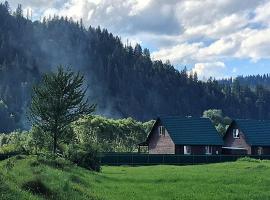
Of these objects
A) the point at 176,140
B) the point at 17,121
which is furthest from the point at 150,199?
the point at 17,121

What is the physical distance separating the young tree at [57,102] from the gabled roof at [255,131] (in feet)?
111

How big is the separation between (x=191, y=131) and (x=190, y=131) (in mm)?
157

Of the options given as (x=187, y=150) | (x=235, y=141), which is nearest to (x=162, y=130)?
(x=187, y=150)

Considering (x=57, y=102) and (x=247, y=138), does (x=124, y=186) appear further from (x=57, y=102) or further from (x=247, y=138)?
(x=247, y=138)

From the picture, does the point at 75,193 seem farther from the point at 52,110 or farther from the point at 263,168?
the point at 52,110

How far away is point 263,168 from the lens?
37.8 meters

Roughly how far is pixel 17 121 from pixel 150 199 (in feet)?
560

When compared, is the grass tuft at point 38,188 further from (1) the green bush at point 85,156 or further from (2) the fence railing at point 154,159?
(2) the fence railing at point 154,159

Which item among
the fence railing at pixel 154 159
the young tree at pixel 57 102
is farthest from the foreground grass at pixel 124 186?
the fence railing at pixel 154 159

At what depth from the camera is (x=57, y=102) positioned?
148 ft

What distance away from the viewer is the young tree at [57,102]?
45188 millimetres

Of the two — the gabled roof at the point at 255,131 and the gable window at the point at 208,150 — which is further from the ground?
the gabled roof at the point at 255,131

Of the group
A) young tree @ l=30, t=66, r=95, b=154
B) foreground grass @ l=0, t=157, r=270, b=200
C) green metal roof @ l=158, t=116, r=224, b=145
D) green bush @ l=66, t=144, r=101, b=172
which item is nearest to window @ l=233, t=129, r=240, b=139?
green metal roof @ l=158, t=116, r=224, b=145

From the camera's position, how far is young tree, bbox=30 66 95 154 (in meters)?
45.2
